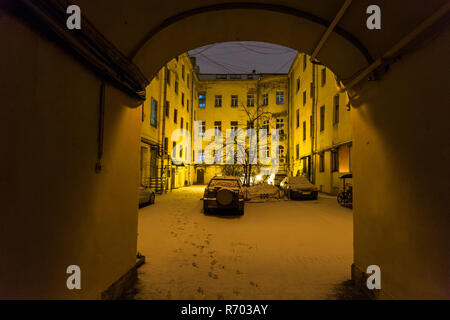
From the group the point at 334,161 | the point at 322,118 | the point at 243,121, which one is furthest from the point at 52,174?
the point at 243,121

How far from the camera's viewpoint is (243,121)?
31.7 m

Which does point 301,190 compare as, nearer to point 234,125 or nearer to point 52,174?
point 52,174

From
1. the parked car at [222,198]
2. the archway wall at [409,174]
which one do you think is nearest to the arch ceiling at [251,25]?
the archway wall at [409,174]

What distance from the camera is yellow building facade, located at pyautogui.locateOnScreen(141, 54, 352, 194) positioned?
15992 millimetres

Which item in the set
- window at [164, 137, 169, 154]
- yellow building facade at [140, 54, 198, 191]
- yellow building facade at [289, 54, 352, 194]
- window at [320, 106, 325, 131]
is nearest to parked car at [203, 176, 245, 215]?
yellow building facade at [289, 54, 352, 194]

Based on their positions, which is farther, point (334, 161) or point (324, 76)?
point (324, 76)

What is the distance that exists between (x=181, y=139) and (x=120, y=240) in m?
21.8

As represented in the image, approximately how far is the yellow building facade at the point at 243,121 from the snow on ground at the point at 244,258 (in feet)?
29.1

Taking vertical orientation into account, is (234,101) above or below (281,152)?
above

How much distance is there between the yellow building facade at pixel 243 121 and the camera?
1599 cm

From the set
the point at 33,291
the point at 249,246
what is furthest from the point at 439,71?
the point at 249,246

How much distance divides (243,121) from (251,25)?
2851 cm

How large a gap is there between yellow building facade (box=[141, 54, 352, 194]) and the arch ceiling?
11.6 m

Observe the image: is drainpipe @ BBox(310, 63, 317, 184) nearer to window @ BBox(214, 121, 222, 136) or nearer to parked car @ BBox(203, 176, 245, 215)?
parked car @ BBox(203, 176, 245, 215)
